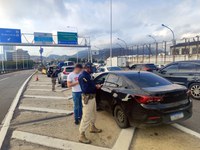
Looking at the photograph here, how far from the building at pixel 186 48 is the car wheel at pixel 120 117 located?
105 ft

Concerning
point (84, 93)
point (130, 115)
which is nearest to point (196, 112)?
point (130, 115)

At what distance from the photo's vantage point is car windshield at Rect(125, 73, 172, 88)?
4.98 meters

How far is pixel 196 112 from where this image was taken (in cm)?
641

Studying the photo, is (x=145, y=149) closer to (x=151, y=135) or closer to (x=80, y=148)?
(x=151, y=135)

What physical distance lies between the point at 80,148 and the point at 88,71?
174 centimetres

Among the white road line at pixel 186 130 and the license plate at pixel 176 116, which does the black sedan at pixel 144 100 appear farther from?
the white road line at pixel 186 130

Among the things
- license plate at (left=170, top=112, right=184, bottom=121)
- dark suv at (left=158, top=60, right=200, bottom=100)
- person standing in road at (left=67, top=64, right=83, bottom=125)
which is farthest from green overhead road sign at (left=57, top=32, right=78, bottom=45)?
license plate at (left=170, top=112, right=184, bottom=121)

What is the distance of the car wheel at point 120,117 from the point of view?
492cm

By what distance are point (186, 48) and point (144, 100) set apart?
36631mm

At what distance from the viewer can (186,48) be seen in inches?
1460

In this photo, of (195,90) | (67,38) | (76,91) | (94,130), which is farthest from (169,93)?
(67,38)

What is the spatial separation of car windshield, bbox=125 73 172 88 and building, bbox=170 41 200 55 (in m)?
31.2

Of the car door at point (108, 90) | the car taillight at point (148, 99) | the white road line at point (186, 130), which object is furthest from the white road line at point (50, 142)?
the white road line at point (186, 130)

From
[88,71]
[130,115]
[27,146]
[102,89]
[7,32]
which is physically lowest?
[27,146]
